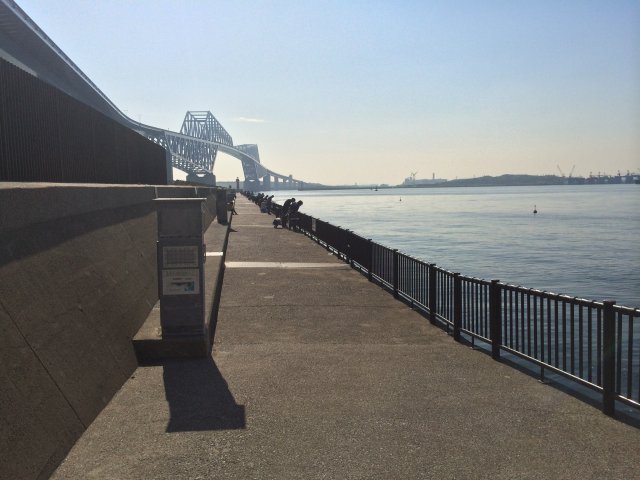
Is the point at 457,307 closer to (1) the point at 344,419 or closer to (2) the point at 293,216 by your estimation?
(1) the point at 344,419

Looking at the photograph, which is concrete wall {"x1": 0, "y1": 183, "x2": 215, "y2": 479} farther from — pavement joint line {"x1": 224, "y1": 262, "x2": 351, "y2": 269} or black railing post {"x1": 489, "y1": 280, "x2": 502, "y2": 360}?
pavement joint line {"x1": 224, "y1": 262, "x2": 351, "y2": 269}

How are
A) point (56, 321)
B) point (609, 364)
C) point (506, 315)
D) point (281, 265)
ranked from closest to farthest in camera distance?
point (56, 321) → point (609, 364) → point (506, 315) → point (281, 265)

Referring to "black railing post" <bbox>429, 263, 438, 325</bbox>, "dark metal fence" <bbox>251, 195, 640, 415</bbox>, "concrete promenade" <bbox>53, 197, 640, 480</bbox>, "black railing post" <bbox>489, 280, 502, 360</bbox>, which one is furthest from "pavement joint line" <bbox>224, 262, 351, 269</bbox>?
"black railing post" <bbox>489, 280, 502, 360</bbox>

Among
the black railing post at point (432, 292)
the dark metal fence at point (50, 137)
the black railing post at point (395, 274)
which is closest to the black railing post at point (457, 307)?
the black railing post at point (432, 292)

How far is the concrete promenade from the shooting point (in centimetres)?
490

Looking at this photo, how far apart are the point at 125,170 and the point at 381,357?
10207mm

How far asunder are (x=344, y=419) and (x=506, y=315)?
4320mm

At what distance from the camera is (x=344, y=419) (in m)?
5.92

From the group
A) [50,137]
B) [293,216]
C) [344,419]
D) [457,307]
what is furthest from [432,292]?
[293,216]

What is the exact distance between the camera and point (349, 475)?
474 cm

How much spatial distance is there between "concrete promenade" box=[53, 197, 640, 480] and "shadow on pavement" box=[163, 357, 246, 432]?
0.06 feet

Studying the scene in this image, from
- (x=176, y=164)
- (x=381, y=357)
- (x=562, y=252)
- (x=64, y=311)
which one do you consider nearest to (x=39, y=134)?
(x=64, y=311)

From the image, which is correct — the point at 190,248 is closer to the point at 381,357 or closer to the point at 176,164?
the point at 381,357

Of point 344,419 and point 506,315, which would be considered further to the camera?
point 506,315
